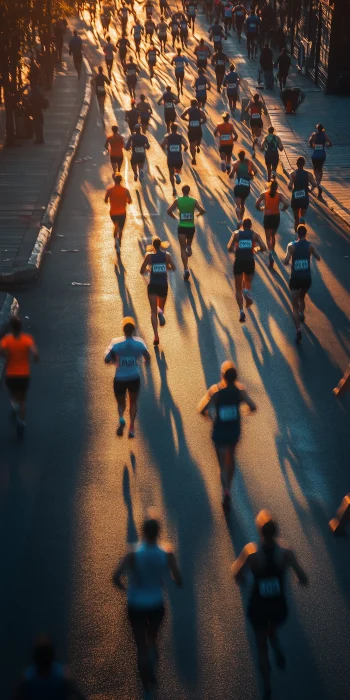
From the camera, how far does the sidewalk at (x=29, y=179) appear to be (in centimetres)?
1895

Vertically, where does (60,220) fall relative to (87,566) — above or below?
below

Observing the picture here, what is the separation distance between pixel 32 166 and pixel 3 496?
16.2 meters

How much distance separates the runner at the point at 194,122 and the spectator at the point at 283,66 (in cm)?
938

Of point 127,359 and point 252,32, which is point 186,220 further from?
point 252,32

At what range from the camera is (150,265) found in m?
14.1

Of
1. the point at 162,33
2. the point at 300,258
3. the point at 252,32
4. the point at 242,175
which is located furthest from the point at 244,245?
the point at 162,33

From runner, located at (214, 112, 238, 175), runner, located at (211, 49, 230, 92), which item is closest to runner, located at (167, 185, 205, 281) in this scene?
runner, located at (214, 112, 238, 175)

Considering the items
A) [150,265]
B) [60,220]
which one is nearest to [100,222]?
[60,220]

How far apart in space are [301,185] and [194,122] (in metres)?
6.54

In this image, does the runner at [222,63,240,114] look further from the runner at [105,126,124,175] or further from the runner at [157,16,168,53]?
the runner at [157,16,168,53]

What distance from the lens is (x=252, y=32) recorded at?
140 ft

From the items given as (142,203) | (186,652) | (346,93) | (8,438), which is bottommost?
(346,93)

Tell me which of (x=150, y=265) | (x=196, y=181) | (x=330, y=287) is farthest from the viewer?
(x=196, y=181)

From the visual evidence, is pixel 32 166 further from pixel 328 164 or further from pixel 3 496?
pixel 3 496
